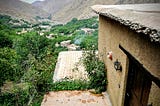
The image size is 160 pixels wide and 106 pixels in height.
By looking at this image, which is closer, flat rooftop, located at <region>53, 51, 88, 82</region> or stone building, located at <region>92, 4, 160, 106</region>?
stone building, located at <region>92, 4, 160, 106</region>

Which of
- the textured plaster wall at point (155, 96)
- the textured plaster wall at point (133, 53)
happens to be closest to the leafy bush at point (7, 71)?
the textured plaster wall at point (133, 53)

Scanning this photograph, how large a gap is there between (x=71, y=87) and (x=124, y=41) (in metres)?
4.50

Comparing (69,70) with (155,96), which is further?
(69,70)

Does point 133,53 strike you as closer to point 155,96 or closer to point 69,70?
point 155,96

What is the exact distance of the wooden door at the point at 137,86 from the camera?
4.01 m

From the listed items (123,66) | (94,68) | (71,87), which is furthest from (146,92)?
(71,87)

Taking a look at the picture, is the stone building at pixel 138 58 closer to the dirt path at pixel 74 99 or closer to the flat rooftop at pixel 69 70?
the dirt path at pixel 74 99

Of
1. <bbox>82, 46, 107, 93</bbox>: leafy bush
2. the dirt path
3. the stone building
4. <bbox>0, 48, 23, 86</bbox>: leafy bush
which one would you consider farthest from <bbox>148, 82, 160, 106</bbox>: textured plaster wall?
<bbox>0, 48, 23, 86</bbox>: leafy bush

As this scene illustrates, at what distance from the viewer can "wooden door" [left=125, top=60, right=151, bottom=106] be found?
401cm

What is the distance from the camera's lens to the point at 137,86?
463 cm

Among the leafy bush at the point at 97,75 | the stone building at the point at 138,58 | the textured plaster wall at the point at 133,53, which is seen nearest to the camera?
the stone building at the point at 138,58

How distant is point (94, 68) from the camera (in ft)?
29.4

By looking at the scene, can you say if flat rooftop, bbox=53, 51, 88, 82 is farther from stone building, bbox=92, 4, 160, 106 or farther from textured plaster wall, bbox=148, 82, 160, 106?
textured plaster wall, bbox=148, 82, 160, 106

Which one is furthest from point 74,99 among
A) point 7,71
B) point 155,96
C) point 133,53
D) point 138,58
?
point 7,71
